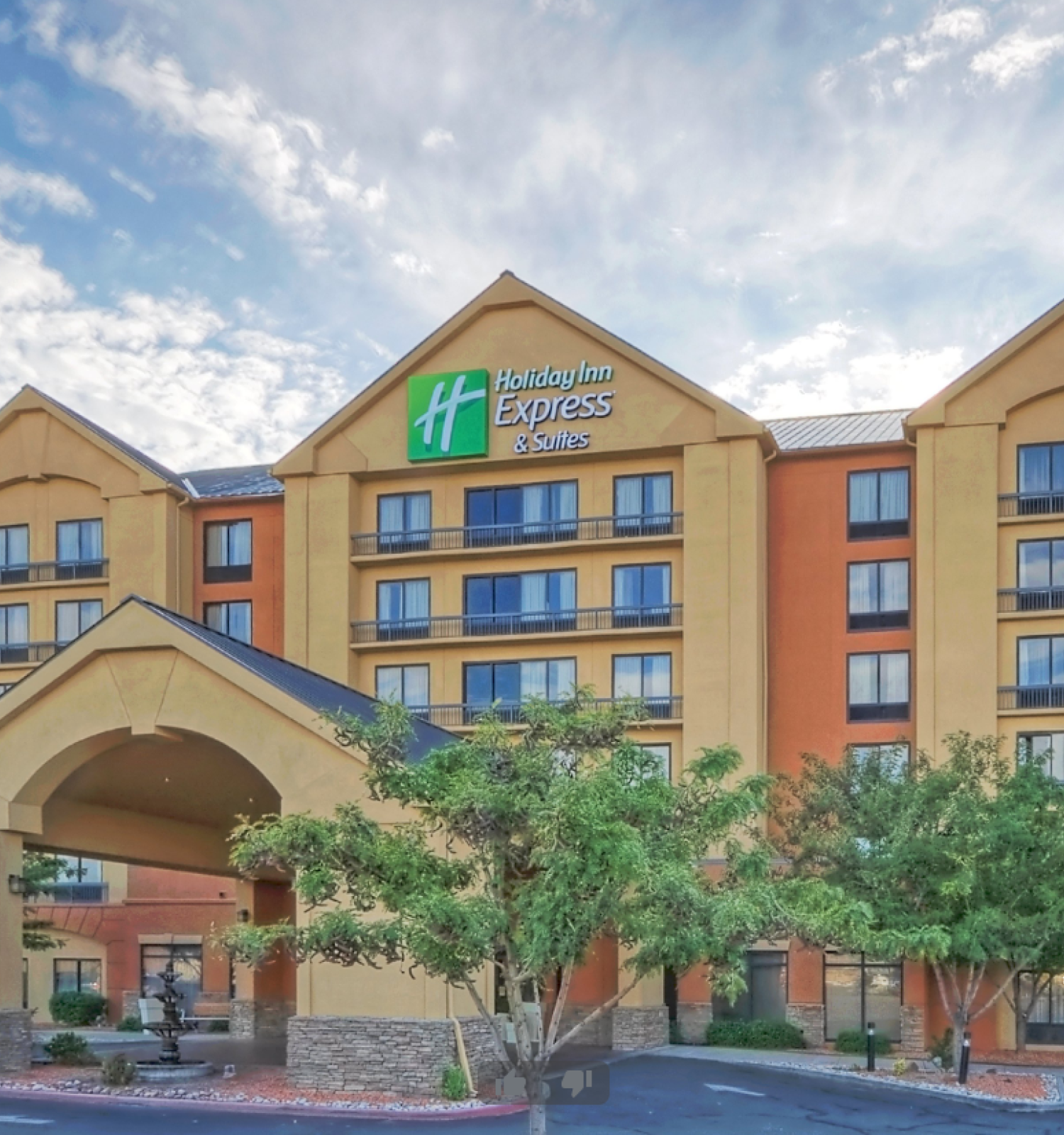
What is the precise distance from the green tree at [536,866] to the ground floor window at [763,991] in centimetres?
2310

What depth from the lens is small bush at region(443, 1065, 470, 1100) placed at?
22406 millimetres

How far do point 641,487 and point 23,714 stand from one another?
67.8 ft

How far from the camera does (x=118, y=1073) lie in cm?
2473

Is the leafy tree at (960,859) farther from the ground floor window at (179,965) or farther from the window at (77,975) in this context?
the window at (77,975)

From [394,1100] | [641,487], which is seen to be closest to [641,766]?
[394,1100]

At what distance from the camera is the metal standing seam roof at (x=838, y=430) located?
41.9m

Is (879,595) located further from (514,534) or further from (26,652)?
(26,652)

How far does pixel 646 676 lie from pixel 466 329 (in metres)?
11.5

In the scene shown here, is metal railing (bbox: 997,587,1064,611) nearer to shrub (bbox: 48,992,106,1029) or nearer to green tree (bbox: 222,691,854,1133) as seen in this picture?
green tree (bbox: 222,691,854,1133)

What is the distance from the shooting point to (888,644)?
39594mm

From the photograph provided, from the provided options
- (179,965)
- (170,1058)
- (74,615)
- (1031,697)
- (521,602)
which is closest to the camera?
(170,1058)

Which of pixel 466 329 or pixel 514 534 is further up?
pixel 466 329

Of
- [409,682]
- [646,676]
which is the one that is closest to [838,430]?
[646,676]

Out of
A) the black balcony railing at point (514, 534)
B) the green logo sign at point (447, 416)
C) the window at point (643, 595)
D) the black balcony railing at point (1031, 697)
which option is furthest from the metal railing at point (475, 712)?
the black balcony railing at point (1031, 697)
